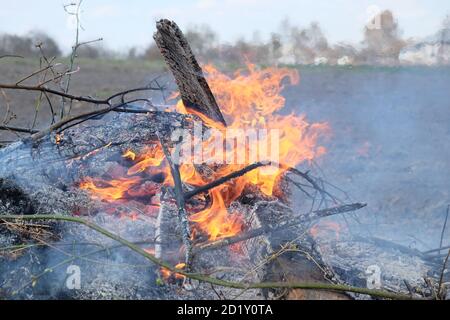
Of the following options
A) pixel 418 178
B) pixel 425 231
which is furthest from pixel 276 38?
pixel 425 231

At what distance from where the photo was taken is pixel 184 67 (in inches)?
Result: 146

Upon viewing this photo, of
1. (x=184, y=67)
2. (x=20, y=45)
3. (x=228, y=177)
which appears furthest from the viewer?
(x=20, y=45)

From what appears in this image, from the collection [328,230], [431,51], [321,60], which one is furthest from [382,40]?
[328,230]

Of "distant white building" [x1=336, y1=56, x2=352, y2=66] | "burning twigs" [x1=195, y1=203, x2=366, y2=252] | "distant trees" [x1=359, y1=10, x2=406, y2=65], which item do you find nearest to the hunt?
"burning twigs" [x1=195, y1=203, x2=366, y2=252]

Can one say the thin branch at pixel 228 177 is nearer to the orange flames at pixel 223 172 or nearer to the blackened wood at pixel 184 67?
the orange flames at pixel 223 172

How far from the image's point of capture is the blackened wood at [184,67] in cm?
362

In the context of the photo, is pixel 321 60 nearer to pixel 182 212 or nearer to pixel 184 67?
pixel 184 67

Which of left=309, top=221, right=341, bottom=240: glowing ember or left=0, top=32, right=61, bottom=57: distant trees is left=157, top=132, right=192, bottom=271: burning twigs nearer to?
left=309, top=221, right=341, bottom=240: glowing ember

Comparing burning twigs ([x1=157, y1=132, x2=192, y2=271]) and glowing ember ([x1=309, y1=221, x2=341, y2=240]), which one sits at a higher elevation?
burning twigs ([x1=157, y1=132, x2=192, y2=271])

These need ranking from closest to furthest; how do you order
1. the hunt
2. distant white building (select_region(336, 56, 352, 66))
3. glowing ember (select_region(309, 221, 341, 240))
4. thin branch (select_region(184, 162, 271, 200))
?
1. the hunt
2. thin branch (select_region(184, 162, 271, 200))
3. glowing ember (select_region(309, 221, 341, 240))
4. distant white building (select_region(336, 56, 352, 66))

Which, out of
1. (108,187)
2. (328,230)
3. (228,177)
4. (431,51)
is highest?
(431,51)

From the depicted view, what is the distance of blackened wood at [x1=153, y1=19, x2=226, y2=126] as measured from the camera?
143 inches

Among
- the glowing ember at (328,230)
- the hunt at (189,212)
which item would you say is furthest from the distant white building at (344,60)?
the glowing ember at (328,230)

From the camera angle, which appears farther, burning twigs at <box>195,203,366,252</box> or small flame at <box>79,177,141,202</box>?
small flame at <box>79,177,141,202</box>
